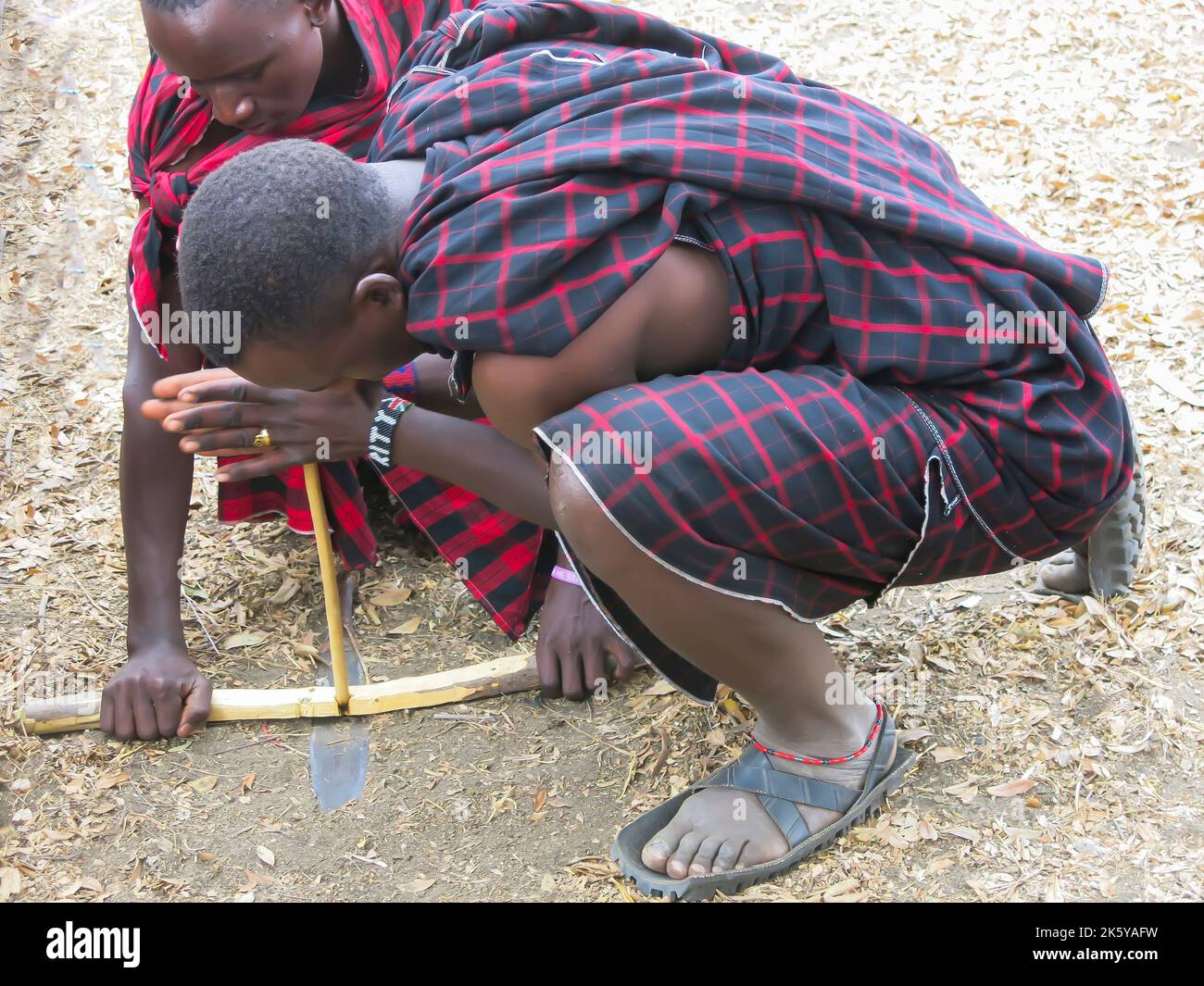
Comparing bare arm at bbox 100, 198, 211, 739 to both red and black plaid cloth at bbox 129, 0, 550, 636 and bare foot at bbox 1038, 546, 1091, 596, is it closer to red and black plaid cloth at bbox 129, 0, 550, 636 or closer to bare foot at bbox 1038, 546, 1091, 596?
red and black plaid cloth at bbox 129, 0, 550, 636

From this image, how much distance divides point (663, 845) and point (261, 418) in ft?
3.07

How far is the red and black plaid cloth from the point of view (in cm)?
219

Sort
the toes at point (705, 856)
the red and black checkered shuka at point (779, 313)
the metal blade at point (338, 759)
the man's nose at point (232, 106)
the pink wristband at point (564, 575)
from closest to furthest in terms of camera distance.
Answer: the red and black checkered shuka at point (779, 313) < the toes at point (705, 856) < the man's nose at point (232, 106) < the metal blade at point (338, 759) < the pink wristband at point (564, 575)

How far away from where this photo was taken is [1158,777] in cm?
197

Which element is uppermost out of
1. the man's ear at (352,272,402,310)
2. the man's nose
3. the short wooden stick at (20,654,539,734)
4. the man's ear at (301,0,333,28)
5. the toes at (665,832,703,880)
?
the man's ear at (301,0,333,28)

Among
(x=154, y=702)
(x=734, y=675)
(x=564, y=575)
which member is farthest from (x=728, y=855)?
(x=154, y=702)

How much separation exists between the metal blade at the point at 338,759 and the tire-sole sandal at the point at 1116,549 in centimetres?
138

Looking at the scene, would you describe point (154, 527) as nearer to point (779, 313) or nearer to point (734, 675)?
point (734, 675)

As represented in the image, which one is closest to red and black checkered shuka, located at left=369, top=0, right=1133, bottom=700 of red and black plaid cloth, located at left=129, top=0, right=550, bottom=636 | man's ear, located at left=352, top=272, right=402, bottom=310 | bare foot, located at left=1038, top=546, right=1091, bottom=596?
man's ear, located at left=352, top=272, right=402, bottom=310

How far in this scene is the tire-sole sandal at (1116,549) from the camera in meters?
2.20

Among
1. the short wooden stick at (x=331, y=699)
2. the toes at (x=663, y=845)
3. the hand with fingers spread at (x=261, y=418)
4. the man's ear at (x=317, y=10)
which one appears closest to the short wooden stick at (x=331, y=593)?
the short wooden stick at (x=331, y=699)

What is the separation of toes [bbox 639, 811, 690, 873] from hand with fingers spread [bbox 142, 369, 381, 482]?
2.61 ft

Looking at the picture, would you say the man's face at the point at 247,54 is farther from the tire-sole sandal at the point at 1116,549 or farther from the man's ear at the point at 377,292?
the tire-sole sandal at the point at 1116,549

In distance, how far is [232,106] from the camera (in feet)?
6.59
